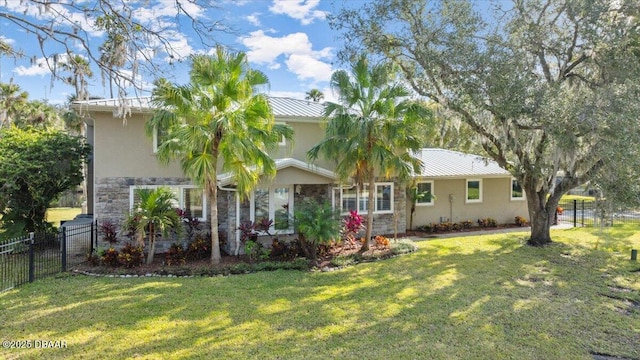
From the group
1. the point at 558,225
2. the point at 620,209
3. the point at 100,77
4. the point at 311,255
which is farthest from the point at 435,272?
the point at 558,225

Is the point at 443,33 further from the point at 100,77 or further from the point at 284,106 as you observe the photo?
the point at 100,77

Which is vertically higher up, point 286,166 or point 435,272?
point 286,166

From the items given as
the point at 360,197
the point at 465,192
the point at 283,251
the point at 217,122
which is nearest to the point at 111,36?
the point at 217,122

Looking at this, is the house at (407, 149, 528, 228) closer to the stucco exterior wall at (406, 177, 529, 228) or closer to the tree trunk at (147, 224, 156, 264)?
the stucco exterior wall at (406, 177, 529, 228)

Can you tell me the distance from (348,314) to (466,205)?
13.1m

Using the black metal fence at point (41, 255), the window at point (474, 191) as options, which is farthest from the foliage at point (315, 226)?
the window at point (474, 191)

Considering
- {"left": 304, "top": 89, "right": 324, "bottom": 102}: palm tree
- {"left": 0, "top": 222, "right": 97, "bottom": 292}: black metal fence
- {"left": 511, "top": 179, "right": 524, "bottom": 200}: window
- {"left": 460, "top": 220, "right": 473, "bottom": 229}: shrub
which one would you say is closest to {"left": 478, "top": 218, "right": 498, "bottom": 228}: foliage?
{"left": 460, "top": 220, "right": 473, "bottom": 229}: shrub

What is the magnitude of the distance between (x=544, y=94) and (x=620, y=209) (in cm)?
382

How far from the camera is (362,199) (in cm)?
1537

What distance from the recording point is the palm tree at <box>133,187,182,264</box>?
10445 millimetres

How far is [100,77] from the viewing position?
17.6 ft

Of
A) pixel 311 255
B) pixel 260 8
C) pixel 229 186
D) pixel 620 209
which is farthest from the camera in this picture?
pixel 229 186

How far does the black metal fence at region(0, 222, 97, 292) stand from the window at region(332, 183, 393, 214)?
884 centimetres

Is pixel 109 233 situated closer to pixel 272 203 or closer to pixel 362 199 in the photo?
pixel 272 203
